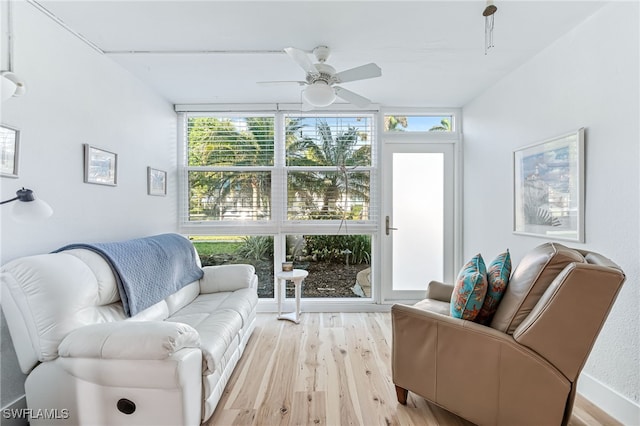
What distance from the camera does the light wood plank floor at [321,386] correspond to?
1757 millimetres

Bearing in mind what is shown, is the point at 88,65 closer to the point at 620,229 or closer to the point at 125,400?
the point at 125,400

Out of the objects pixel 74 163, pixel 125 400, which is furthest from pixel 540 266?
pixel 74 163

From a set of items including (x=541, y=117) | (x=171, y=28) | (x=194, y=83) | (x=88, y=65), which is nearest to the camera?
(x=171, y=28)

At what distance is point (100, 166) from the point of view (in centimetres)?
229

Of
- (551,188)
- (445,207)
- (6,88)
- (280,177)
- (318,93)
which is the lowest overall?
(445,207)

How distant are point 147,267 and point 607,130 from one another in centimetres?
317

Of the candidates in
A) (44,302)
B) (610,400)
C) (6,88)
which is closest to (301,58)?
(6,88)

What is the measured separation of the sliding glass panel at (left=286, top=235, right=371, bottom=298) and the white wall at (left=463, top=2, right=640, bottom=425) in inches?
67.8

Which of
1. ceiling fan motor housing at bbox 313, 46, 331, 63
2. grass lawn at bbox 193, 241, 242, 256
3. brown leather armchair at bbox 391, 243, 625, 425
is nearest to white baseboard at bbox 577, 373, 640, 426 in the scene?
brown leather armchair at bbox 391, 243, 625, 425

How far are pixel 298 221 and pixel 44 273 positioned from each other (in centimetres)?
241

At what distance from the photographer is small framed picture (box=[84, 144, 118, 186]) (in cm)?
215

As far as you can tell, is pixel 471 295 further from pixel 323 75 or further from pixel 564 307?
pixel 323 75

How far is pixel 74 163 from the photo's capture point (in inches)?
80.9

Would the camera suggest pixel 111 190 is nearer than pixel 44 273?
No
